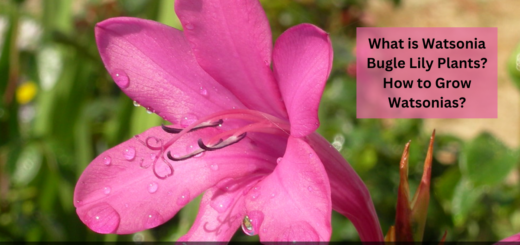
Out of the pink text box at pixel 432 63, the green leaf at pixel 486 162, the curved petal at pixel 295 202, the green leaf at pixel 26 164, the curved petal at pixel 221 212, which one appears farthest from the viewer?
the green leaf at pixel 26 164

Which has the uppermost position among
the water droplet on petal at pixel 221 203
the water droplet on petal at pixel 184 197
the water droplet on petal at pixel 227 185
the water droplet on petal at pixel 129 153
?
the water droplet on petal at pixel 129 153

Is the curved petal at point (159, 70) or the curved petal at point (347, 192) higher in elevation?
the curved petal at point (159, 70)

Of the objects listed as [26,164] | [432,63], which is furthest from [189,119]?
[26,164]

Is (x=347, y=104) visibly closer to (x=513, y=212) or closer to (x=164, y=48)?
(x=513, y=212)

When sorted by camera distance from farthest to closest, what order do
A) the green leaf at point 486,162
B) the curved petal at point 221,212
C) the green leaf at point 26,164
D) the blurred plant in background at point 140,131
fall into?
1. the green leaf at point 26,164
2. the blurred plant in background at point 140,131
3. the green leaf at point 486,162
4. the curved petal at point 221,212

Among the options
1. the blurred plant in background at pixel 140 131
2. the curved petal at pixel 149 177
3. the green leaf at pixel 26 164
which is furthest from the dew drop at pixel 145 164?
the green leaf at pixel 26 164

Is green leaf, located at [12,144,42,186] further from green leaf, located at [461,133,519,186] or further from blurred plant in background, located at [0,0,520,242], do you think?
green leaf, located at [461,133,519,186]

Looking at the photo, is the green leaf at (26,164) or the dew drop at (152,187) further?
the green leaf at (26,164)

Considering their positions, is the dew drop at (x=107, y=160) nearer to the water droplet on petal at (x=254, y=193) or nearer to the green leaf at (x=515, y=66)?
the water droplet on petal at (x=254, y=193)

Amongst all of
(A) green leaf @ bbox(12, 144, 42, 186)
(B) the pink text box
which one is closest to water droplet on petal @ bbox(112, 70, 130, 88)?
(B) the pink text box
